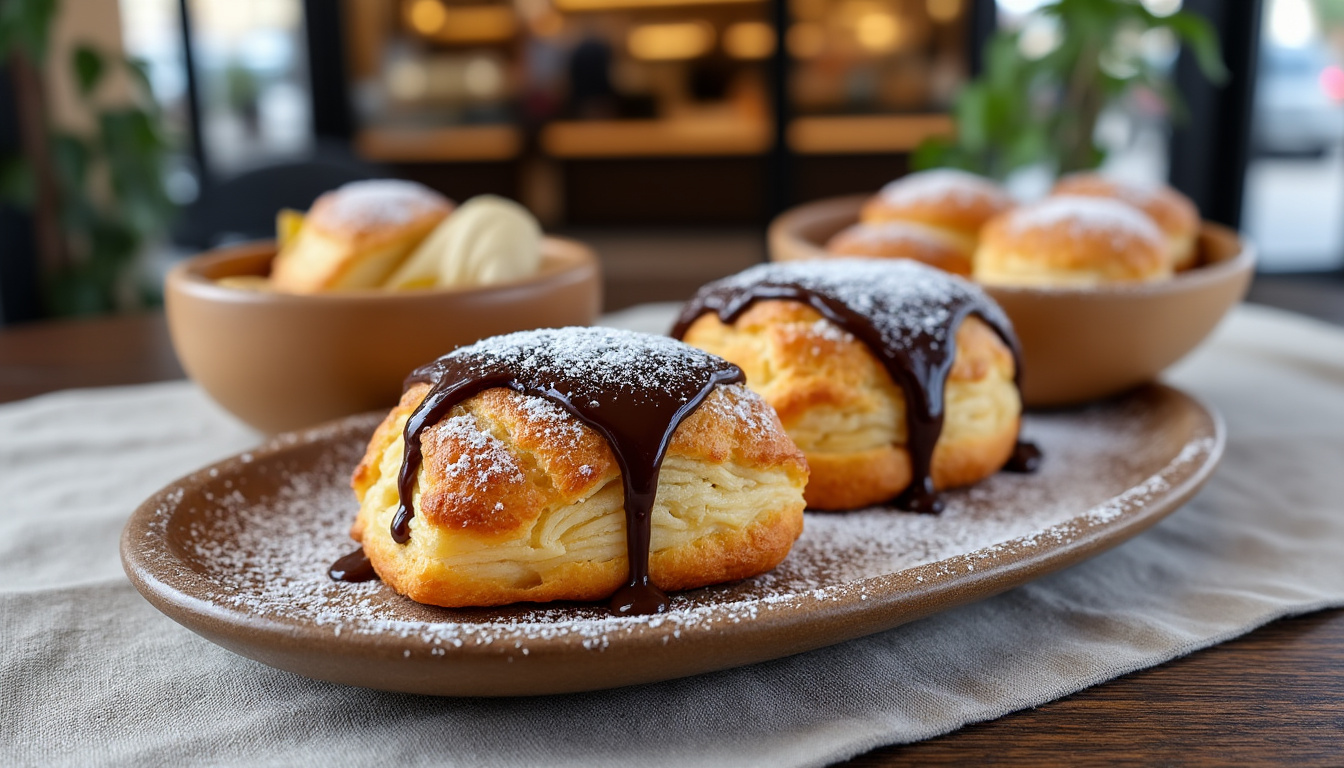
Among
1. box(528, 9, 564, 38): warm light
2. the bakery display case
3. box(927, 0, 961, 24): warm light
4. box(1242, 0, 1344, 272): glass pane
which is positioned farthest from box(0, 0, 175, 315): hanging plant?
box(927, 0, 961, 24): warm light

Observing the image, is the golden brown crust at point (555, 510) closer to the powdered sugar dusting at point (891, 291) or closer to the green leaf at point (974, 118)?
the powdered sugar dusting at point (891, 291)

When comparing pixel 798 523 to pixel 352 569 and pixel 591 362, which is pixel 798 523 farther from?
pixel 352 569

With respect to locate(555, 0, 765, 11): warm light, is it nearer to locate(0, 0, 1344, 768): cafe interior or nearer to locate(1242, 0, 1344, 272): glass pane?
locate(1242, 0, 1344, 272): glass pane

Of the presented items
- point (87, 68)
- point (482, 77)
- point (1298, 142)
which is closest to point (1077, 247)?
point (87, 68)

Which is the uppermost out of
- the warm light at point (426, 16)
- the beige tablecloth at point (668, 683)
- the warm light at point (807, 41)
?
the warm light at point (426, 16)

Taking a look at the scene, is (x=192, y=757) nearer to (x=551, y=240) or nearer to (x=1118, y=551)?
(x=1118, y=551)

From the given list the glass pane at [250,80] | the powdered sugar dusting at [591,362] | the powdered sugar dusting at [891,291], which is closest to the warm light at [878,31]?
the glass pane at [250,80]

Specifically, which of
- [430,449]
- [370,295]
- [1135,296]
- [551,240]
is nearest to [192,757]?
[430,449]
